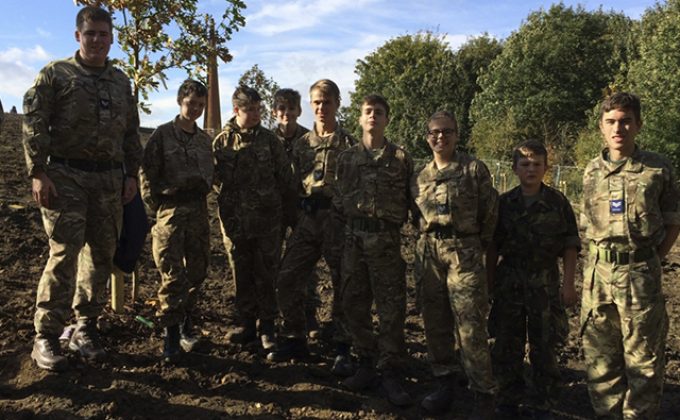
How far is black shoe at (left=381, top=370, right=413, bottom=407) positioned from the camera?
154 inches

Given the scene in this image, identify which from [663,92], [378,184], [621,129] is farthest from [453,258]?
[663,92]

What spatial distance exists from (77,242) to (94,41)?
1.39 metres

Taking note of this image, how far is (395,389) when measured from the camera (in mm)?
3990

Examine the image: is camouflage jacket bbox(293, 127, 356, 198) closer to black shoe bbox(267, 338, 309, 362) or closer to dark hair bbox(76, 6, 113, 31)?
black shoe bbox(267, 338, 309, 362)

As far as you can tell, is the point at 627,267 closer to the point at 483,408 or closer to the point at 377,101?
the point at 483,408

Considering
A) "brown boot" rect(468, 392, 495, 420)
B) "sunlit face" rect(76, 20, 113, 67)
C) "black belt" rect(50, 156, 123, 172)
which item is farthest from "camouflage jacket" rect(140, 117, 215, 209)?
"brown boot" rect(468, 392, 495, 420)

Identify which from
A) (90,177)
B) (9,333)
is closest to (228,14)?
(90,177)

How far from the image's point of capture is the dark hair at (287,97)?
199 inches

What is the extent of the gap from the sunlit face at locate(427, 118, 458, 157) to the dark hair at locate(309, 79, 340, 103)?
1054mm

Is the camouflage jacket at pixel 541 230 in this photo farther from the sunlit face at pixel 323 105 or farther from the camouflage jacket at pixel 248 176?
the camouflage jacket at pixel 248 176

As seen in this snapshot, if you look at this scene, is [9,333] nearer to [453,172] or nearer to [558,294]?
[453,172]

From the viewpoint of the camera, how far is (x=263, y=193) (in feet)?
15.5

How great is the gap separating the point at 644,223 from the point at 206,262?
3222mm

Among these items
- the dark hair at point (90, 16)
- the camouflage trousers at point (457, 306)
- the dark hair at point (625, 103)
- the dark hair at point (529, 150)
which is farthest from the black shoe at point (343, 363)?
the dark hair at point (90, 16)
